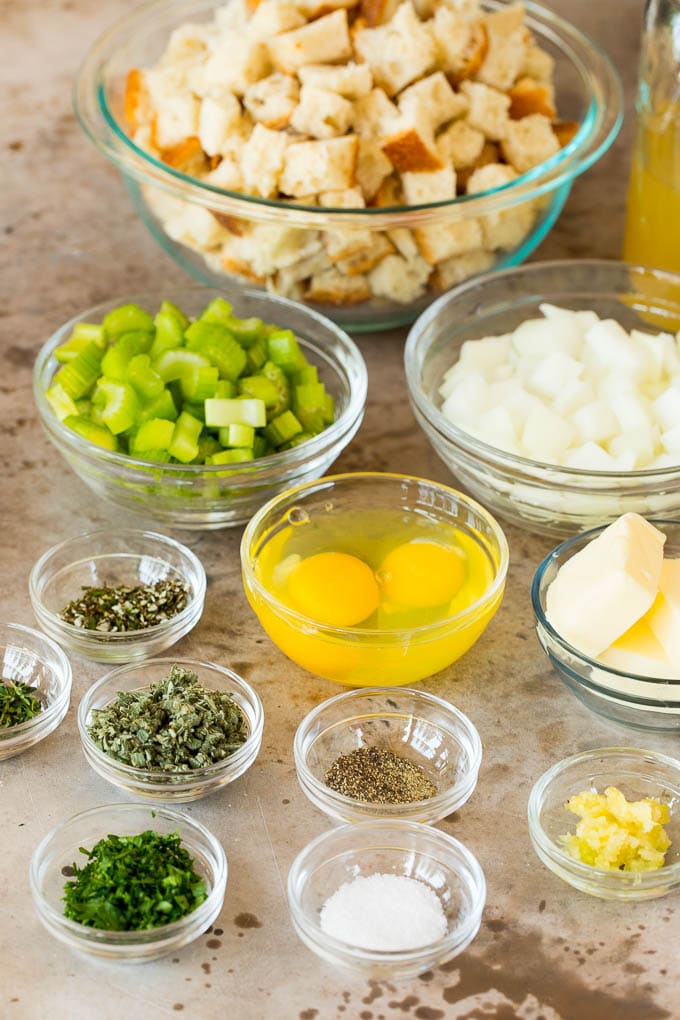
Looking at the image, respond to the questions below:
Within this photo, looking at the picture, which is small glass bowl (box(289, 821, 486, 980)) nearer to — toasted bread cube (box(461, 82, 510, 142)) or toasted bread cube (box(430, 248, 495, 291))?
toasted bread cube (box(430, 248, 495, 291))

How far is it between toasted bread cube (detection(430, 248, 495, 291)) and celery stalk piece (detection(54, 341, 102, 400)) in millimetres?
832

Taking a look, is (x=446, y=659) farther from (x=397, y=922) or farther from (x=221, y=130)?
(x=221, y=130)

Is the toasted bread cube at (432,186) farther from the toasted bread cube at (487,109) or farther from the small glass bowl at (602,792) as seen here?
the small glass bowl at (602,792)

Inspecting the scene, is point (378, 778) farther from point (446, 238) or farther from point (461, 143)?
point (461, 143)

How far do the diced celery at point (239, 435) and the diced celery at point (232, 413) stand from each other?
14mm

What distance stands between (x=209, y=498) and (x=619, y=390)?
2.79 feet

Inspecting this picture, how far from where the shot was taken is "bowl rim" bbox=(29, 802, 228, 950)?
171 cm

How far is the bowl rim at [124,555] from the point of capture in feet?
7.24

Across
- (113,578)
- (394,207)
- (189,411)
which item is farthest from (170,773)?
(394,207)

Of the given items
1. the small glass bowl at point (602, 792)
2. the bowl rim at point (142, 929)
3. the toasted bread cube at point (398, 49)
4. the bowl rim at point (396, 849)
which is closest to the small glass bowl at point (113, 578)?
the bowl rim at point (142, 929)

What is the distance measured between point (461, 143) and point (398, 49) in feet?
0.80

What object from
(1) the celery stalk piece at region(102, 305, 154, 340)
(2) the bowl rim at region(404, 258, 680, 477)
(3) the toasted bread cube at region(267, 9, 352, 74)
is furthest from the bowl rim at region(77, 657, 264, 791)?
(3) the toasted bread cube at region(267, 9, 352, 74)

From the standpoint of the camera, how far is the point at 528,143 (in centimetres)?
286

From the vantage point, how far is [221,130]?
107 inches
